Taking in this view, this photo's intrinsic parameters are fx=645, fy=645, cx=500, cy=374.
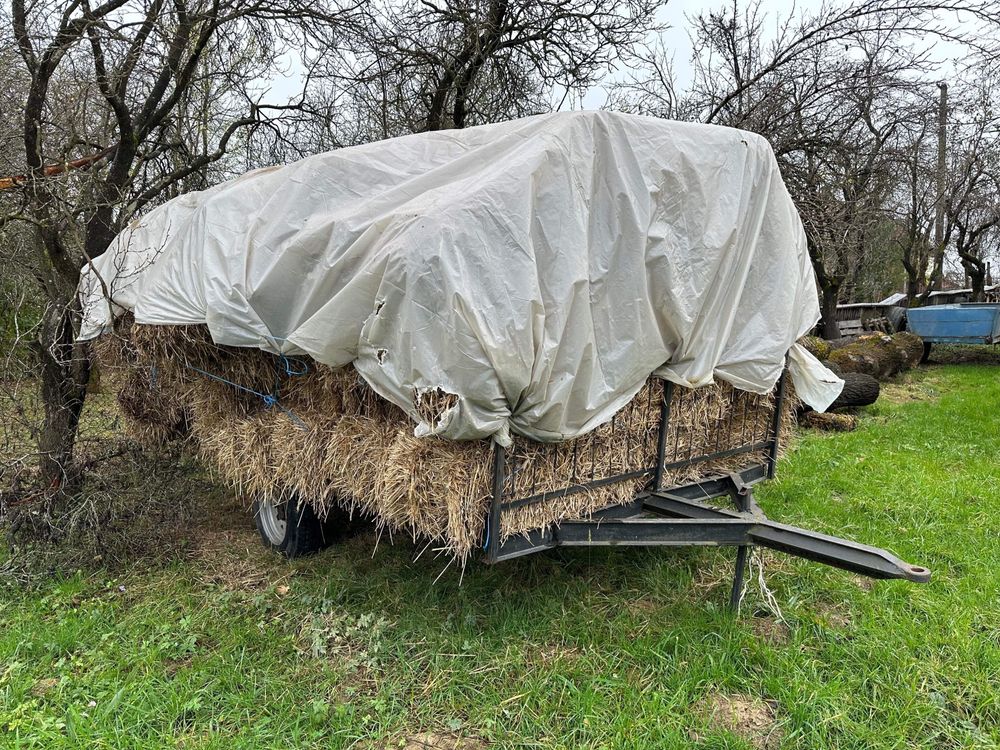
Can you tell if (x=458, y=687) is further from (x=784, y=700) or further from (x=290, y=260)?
(x=290, y=260)

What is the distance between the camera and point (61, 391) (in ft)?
15.6

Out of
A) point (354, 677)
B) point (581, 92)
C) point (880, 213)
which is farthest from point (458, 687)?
point (880, 213)

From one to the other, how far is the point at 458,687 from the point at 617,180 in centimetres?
249

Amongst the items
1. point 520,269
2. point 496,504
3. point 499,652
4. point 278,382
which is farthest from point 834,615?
point 278,382

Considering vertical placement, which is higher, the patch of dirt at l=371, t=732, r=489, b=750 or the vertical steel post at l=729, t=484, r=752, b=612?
the vertical steel post at l=729, t=484, r=752, b=612

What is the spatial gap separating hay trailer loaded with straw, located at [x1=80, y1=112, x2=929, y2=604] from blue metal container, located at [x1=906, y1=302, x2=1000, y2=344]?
12.2 metres

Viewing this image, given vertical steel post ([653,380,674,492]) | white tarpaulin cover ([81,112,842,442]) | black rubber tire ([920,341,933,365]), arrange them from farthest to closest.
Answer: black rubber tire ([920,341,933,365])
vertical steel post ([653,380,674,492])
white tarpaulin cover ([81,112,842,442])

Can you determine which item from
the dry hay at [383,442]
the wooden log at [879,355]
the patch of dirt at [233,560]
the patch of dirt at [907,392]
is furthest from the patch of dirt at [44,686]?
the wooden log at [879,355]

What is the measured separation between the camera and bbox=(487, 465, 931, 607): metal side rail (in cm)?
290

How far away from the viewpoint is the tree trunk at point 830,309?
13659 mm

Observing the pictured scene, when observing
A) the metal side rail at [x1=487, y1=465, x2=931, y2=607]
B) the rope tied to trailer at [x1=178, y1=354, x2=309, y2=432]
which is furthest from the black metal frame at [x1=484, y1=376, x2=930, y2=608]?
the rope tied to trailer at [x1=178, y1=354, x2=309, y2=432]

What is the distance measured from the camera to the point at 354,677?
10.4 ft

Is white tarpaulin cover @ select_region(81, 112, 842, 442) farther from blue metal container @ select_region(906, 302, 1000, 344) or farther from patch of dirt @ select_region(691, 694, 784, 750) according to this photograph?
blue metal container @ select_region(906, 302, 1000, 344)

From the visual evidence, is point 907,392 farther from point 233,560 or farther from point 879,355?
point 233,560
